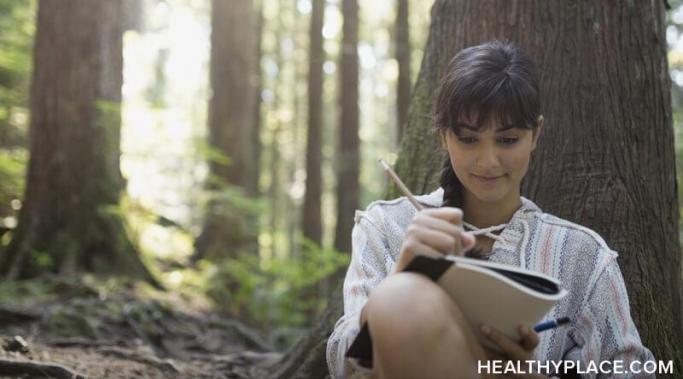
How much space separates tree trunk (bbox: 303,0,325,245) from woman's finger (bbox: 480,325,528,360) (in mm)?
10130

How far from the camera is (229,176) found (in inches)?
441

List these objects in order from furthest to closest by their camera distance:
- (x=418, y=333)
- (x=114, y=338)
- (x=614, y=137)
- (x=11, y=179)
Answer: (x=11, y=179)
(x=114, y=338)
(x=614, y=137)
(x=418, y=333)

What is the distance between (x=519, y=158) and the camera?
267 cm

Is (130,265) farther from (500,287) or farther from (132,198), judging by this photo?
(500,287)

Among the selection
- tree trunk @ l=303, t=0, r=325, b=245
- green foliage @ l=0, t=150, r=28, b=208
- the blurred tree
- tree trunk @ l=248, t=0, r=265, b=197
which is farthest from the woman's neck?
tree trunk @ l=248, t=0, r=265, b=197

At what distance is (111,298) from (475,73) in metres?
4.55

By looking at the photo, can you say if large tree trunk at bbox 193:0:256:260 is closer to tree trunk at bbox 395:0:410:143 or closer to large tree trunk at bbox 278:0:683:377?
tree trunk at bbox 395:0:410:143

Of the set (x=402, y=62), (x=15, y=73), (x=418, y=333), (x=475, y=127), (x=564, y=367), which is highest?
(x=402, y=62)

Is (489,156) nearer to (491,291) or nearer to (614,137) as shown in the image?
(491,291)

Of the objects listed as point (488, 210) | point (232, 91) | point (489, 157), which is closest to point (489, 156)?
point (489, 157)

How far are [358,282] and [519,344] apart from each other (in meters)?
0.64

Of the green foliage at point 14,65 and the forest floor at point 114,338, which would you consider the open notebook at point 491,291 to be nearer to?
the forest floor at point 114,338

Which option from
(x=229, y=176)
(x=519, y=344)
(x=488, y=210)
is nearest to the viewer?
(x=519, y=344)

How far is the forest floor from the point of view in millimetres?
4125
